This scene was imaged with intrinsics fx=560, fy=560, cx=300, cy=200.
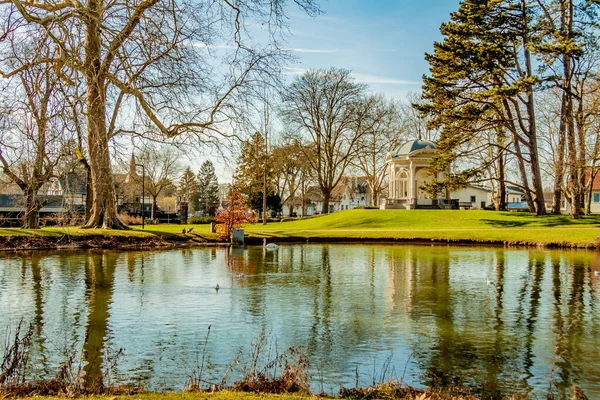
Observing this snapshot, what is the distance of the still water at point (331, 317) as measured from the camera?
8.30 metres

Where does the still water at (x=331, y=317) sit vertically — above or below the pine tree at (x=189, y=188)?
below

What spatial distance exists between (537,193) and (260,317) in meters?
35.1

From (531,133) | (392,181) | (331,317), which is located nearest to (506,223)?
(531,133)

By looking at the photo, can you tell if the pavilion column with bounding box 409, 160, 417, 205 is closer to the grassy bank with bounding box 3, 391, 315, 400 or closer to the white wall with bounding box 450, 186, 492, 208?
the white wall with bounding box 450, 186, 492, 208

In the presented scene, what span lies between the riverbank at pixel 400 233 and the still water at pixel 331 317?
20.4 feet

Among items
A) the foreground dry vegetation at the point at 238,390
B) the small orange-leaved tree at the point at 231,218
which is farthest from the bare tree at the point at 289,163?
the foreground dry vegetation at the point at 238,390

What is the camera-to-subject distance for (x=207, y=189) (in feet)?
281

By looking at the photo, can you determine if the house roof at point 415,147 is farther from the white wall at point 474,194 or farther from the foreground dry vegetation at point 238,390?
the foreground dry vegetation at point 238,390

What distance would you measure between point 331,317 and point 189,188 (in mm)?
73664

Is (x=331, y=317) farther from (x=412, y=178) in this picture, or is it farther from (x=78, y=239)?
(x=412, y=178)

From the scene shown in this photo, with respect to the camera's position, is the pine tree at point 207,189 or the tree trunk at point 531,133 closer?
the tree trunk at point 531,133

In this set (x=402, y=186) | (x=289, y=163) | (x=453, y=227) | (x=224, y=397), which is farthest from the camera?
(x=289, y=163)

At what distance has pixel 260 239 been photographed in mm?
33531

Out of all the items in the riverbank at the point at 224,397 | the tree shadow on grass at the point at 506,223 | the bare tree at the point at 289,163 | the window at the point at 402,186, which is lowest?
the riverbank at the point at 224,397
